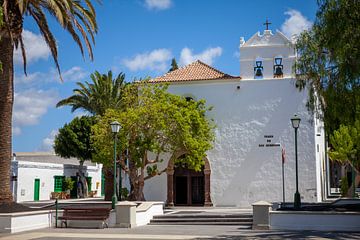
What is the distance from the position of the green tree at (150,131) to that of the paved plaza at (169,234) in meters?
9.03

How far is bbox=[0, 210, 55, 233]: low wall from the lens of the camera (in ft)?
55.5

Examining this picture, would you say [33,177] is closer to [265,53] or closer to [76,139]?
[76,139]

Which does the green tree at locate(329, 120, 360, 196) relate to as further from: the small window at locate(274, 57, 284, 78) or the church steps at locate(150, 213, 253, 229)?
the church steps at locate(150, 213, 253, 229)

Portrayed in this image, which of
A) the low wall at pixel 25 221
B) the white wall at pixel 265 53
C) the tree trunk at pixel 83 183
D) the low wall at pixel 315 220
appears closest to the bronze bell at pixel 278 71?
the white wall at pixel 265 53

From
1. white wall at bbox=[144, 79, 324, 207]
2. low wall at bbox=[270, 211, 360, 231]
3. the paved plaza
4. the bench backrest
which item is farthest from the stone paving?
white wall at bbox=[144, 79, 324, 207]

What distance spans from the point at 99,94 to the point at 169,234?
69.7ft

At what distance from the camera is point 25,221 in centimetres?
1767

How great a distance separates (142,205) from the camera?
2123 centimetres

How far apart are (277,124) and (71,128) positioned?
A: 23754mm

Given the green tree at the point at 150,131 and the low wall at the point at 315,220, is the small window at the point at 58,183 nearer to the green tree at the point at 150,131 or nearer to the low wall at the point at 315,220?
the green tree at the point at 150,131

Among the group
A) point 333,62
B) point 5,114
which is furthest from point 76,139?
point 333,62

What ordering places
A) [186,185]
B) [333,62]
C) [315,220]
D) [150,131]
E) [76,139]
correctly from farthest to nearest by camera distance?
[76,139]
[186,185]
[150,131]
[315,220]
[333,62]

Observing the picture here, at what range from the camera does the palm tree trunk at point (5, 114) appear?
18.4 m

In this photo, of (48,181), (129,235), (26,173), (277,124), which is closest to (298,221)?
(129,235)
